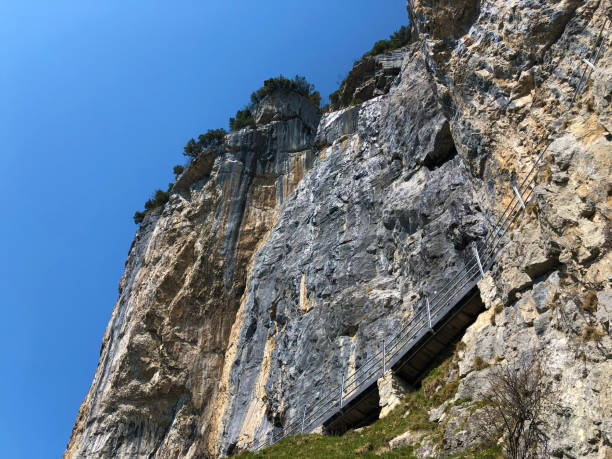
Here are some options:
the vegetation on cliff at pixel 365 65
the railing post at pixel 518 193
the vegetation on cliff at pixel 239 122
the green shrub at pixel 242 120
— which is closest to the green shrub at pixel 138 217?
the vegetation on cliff at pixel 239 122

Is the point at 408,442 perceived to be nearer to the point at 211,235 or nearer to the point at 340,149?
the point at 340,149

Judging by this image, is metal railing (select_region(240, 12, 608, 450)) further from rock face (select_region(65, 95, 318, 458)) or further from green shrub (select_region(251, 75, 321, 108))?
green shrub (select_region(251, 75, 321, 108))

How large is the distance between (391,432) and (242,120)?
1387 inches

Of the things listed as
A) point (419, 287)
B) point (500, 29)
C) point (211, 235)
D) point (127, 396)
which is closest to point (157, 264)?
point (211, 235)

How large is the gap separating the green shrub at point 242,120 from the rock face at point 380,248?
3.55 feet

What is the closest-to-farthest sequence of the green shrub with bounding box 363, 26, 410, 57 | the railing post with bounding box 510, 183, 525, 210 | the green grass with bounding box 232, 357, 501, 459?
the green grass with bounding box 232, 357, 501, 459
the railing post with bounding box 510, 183, 525, 210
the green shrub with bounding box 363, 26, 410, 57

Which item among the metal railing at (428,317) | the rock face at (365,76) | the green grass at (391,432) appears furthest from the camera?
the rock face at (365,76)

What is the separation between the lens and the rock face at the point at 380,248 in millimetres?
10211

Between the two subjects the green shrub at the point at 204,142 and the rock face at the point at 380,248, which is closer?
the rock face at the point at 380,248

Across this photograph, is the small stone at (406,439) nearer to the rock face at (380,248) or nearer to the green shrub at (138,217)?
the rock face at (380,248)

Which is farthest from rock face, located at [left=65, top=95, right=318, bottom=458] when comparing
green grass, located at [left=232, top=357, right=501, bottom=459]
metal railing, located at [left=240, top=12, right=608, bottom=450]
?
green grass, located at [left=232, top=357, right=501, bottom=459]

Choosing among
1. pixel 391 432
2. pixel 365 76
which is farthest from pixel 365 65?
pixel 391 432

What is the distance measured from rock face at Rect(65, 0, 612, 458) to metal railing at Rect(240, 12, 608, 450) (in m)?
0.54

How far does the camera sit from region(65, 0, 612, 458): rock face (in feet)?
33.5
